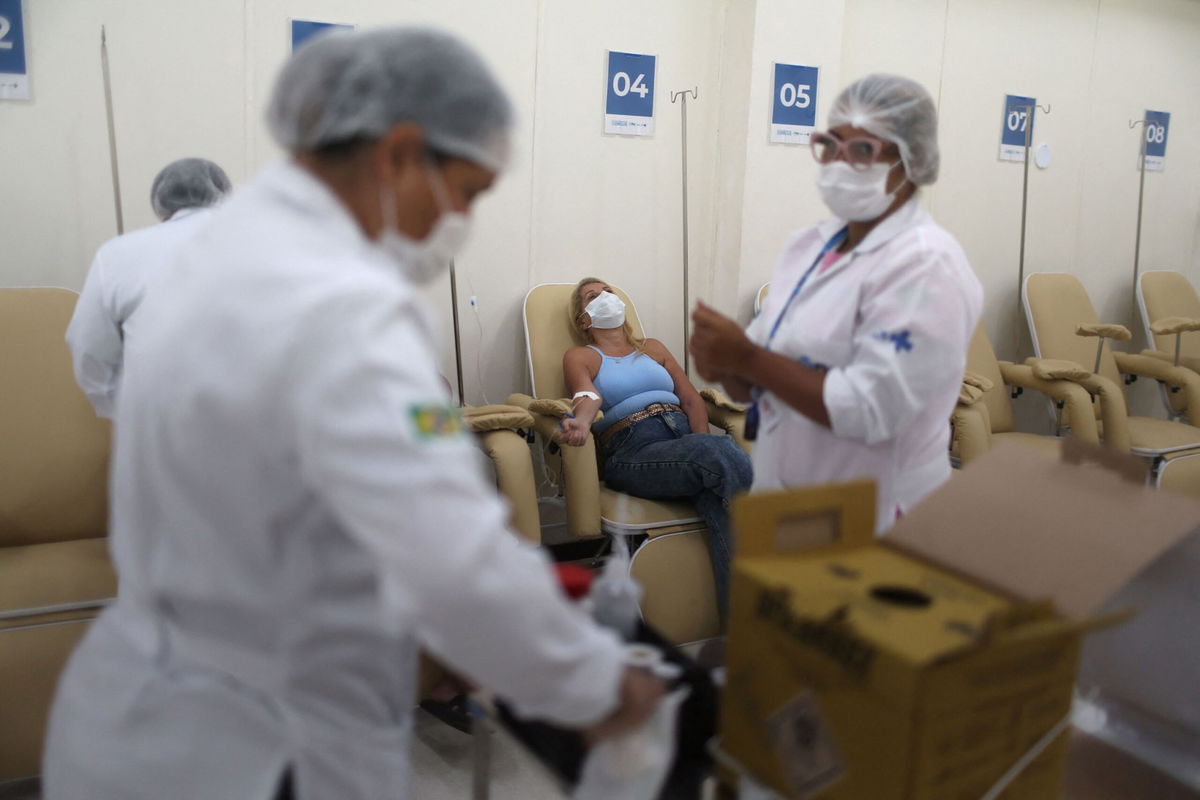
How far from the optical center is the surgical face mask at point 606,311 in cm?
320

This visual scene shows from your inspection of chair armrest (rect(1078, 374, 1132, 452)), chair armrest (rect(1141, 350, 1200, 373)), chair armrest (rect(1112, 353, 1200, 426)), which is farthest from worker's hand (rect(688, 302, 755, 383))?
chair armrest (rect(1141, 350, 1200, 373))

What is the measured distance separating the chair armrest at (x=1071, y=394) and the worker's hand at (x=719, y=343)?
237 centimetres

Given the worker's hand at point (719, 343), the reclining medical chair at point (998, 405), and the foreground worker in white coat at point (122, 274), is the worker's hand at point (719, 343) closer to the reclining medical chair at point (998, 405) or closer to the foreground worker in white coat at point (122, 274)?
the foreground worker in white coat at point (122, 274)

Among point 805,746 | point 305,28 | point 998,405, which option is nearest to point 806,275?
point 805,746

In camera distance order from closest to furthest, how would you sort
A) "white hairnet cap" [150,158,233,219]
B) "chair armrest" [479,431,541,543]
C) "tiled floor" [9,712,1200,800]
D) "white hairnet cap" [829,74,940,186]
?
"tiled floor" [9,712,1200,800] → "white hairnet cap" [829,74,940,186] → "white hairnet cap" [150,158,233,219] → "chair armrest" [479,431,541,543]

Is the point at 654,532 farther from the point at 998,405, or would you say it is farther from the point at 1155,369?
the point at 1155,369

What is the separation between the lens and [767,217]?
11.9 feet

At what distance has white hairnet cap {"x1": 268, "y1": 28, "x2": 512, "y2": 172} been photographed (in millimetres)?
824

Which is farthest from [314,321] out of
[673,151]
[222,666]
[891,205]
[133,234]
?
[673,151]

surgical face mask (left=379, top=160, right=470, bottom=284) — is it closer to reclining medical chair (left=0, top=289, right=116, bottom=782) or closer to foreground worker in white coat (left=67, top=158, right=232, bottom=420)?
foreground worker in white coat (left=67, top=158, right=232, bottom=420)

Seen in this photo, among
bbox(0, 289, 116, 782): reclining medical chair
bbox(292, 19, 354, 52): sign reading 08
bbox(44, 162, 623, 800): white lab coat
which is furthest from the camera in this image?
bbox(292, 19, 354, 52): sign reading 08

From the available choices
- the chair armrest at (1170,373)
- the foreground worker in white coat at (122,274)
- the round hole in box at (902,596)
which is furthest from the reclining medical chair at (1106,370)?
the foreground worker in white coat at (122,274)

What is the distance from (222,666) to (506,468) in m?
1.67

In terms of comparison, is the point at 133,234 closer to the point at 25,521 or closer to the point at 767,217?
the point at 25,521
